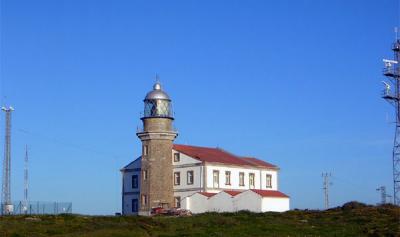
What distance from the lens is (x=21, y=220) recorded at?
36000 millimetres

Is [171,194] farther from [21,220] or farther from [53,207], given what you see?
[21,220]

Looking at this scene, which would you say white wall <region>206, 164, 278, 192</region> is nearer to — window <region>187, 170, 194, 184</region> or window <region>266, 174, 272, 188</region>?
window <region>266, 174, 272, 188</region>

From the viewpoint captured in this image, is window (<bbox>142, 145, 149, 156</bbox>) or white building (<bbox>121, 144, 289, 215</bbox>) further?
window (<bbox>142, 145, 149, 156</bbox>)

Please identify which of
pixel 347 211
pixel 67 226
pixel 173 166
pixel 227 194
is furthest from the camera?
pixel 173 166

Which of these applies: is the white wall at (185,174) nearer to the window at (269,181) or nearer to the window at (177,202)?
the window at (177,202)

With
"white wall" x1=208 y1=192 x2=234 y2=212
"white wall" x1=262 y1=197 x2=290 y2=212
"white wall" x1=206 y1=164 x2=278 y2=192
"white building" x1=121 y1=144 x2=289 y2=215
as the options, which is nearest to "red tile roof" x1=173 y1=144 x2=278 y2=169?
"white building" x1=121 y1=144 x2=289 y2=215

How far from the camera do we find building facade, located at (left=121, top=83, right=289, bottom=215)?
6156 cm

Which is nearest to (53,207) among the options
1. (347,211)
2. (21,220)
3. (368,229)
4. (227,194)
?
(227,194)

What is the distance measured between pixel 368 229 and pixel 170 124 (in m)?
30.5

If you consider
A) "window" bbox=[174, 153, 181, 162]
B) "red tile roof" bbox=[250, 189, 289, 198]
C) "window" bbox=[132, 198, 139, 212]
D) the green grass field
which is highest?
"window" bbox=[174, 153, 181, 162]

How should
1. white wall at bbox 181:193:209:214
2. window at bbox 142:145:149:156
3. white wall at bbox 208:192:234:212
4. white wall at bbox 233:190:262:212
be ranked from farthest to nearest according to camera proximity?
window at bbox 142:145:149:156 → white wall at bbox 181:193:209:214 → white wall at bbox 208:192:234:212 → white wall at bbox 233:190:262:212

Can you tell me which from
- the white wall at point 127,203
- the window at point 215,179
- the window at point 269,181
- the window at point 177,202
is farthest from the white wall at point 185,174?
the window at point 269,181

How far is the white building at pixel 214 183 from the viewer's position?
60.7m

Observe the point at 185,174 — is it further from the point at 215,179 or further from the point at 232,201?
the point at 232,201
